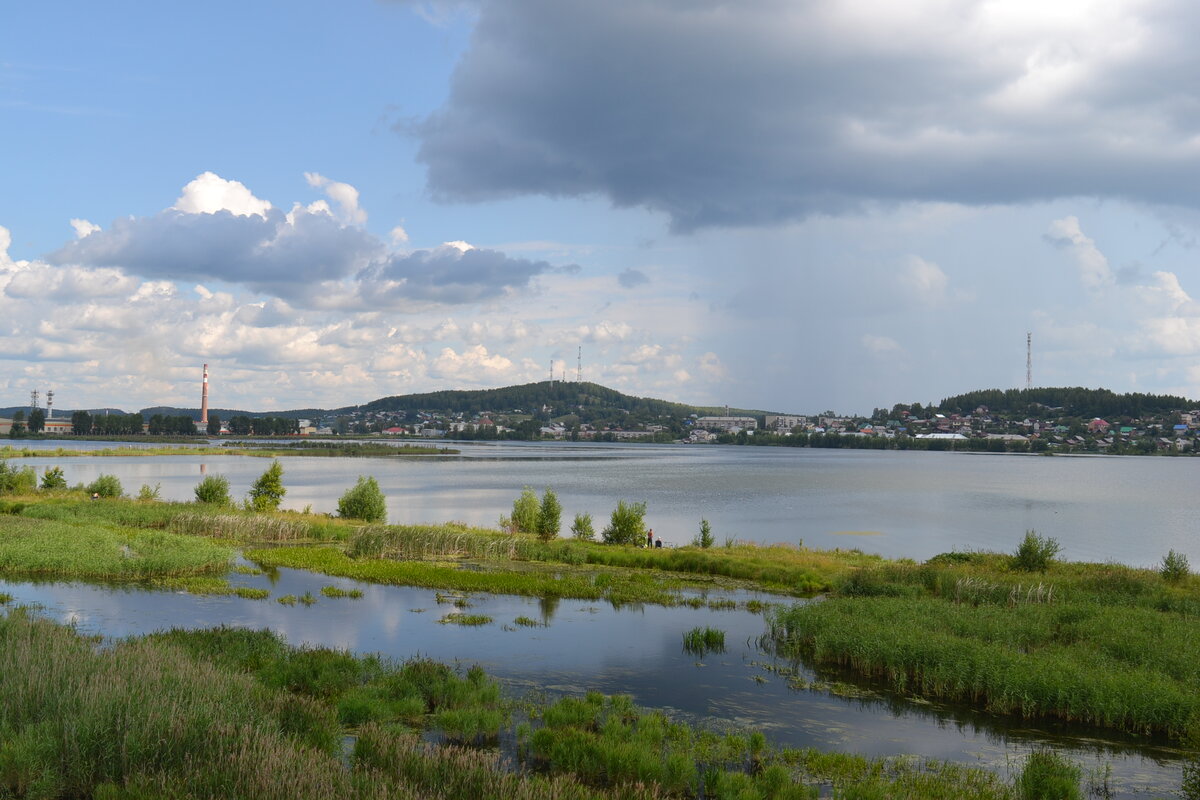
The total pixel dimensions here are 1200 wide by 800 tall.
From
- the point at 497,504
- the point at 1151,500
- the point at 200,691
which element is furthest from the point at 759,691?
the point at 1151,500

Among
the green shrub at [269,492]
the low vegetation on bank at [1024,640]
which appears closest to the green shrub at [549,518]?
the low vegetation on bank at [1024,640]

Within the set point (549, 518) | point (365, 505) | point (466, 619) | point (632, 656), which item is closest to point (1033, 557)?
point (632, 656)

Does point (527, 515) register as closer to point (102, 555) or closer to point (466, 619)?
point (102, 555)

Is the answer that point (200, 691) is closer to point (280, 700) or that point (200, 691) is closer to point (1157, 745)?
point (280, 700)

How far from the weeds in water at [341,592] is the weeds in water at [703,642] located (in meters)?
14.0

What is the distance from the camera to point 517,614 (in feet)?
101

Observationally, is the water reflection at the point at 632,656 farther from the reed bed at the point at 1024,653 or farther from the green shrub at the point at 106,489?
the green shrub at the point at 106,489

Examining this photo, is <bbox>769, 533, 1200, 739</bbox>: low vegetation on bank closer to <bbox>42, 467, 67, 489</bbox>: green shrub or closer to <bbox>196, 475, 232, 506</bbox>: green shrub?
<bbox>196, 475, 232, 506</bbox>: green shrub

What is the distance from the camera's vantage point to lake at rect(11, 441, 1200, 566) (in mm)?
68312

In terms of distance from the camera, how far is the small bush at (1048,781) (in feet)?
45.5

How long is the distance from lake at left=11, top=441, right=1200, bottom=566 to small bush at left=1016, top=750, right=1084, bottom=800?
43222 mm

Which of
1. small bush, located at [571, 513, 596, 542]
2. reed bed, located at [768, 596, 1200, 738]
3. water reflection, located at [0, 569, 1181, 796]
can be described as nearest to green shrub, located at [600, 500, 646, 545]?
small bush, located at [571, 513, 596, 542]

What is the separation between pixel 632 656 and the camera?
2480 centimetres

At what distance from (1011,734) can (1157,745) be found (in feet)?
9.75
